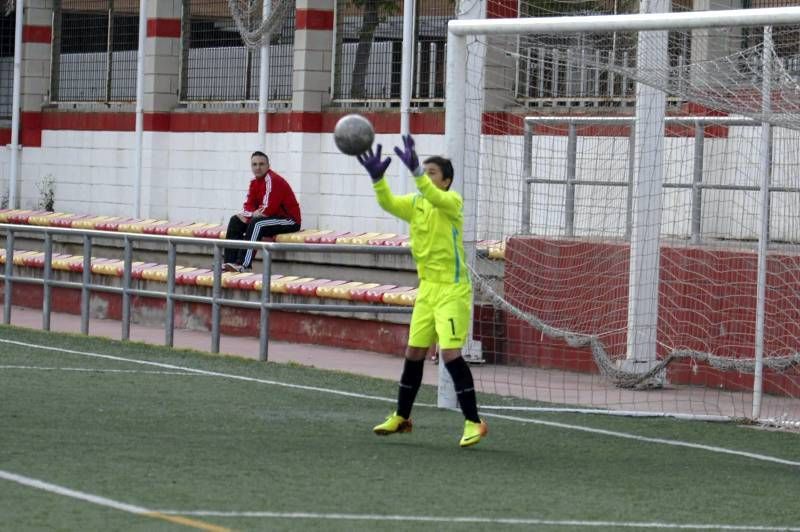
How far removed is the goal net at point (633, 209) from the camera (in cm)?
1298

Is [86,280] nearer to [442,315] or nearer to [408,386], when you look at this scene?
[408,386]

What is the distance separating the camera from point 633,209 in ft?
49.5

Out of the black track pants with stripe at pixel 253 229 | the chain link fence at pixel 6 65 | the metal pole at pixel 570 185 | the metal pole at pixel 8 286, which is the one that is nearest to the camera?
the metal pole at pixel 570 185

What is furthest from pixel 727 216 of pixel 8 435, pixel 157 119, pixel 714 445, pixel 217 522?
pixel 157 119

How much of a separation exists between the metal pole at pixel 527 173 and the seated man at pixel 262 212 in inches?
189

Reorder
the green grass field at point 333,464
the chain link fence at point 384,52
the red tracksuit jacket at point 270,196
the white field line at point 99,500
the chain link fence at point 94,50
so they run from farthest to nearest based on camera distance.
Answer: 1. the chain link fence at point 94,50
2. the chain link fence at point 384,52
3. the red tracksuit jacket at point 270,196
4. the green grass field at point 333,464
5. the white field line at point 99,500

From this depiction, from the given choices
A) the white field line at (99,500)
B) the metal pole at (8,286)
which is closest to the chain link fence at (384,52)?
the metal pole at (8,286)

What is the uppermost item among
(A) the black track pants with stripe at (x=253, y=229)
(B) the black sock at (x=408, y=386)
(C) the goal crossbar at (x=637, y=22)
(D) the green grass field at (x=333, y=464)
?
(C) the goal crossbar at (x=637, y=22)

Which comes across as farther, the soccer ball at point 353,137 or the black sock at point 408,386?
the black sock at point 408,386

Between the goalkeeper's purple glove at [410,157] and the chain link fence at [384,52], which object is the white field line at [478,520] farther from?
the chain link fence at [384,52]

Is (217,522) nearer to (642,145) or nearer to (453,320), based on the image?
(453,320)

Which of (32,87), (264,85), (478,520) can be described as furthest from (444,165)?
(32,87)

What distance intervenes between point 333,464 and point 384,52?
40.9 ft

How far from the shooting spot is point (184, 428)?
1108 centimetres
